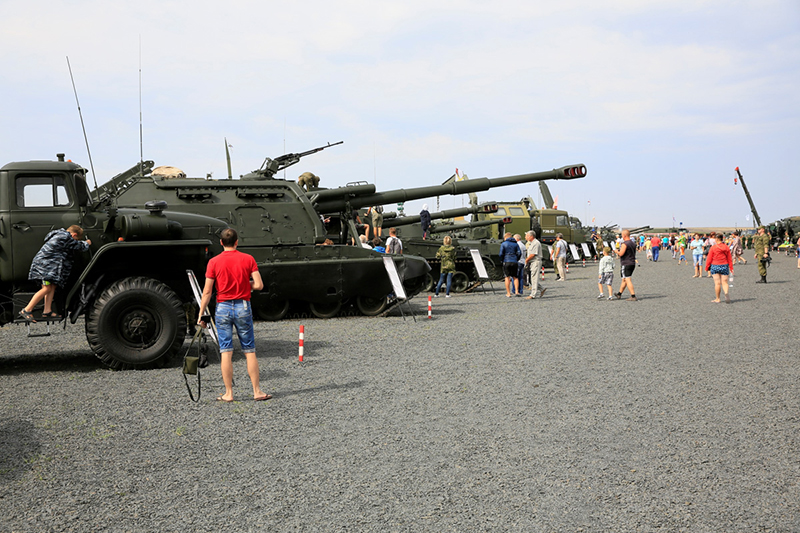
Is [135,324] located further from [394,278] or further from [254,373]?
[394,278]

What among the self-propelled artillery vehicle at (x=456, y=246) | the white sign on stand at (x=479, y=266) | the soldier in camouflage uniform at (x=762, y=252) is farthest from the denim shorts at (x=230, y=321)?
the soldier in camouflage uniform at (x=762, y=252)

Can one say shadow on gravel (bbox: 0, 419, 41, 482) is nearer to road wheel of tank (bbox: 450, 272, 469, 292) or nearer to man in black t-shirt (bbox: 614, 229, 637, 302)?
man in black t-shirt (bbox: 614, 229, 637, 302)

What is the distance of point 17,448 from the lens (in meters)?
5.88

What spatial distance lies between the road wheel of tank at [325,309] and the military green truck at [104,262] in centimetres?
534

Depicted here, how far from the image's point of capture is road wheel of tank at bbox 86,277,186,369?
9.16 meters

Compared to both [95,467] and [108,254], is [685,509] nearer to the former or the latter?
[95,467]

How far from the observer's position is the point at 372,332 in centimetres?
1287

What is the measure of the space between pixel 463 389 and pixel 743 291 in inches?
592

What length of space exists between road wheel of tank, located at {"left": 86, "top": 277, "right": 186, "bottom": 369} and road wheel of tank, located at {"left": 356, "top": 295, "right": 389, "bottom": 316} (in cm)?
670

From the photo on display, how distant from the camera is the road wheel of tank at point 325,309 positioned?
15500 mm

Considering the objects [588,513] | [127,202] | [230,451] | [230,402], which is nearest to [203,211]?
[127,202]

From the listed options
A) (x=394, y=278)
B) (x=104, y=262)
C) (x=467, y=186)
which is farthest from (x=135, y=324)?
(x=467, y=186)

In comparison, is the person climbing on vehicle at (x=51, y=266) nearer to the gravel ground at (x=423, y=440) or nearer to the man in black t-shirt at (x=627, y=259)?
the gravel ground at (x=423, y=440)

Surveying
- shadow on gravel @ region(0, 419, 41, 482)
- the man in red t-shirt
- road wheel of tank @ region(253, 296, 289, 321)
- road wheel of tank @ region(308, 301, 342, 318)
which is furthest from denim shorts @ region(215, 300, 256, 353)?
road wheel of tank @ region(308, 301, 342, 318)
